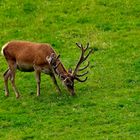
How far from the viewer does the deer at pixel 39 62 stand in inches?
705

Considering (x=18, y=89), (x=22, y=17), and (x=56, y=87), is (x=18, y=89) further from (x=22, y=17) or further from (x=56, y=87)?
(x=22, y=17)

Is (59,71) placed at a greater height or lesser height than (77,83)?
greater

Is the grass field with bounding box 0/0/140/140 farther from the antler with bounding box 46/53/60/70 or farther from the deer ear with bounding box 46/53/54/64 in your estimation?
the deer ear with bounding box 46/53/54/64

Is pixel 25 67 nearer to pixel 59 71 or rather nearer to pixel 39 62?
pixel 39 62

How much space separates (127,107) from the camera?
16.5 metres

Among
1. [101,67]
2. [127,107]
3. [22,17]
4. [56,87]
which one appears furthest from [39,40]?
[127,107]

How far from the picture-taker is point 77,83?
1944 centimetres

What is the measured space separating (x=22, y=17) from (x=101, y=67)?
7.05 m

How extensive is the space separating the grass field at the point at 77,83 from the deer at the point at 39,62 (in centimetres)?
46

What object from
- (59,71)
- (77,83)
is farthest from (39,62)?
(77,83)

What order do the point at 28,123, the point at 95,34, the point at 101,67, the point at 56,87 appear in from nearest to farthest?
the point at 28,123, the point at 56,87, the point at 101,67, the point at 95,34

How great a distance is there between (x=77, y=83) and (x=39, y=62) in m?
1.86

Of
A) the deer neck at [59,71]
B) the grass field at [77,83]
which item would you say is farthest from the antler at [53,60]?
the grass field at [77,83]

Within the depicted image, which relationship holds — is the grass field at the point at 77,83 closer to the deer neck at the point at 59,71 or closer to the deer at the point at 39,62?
the deer at the point at 39,62
